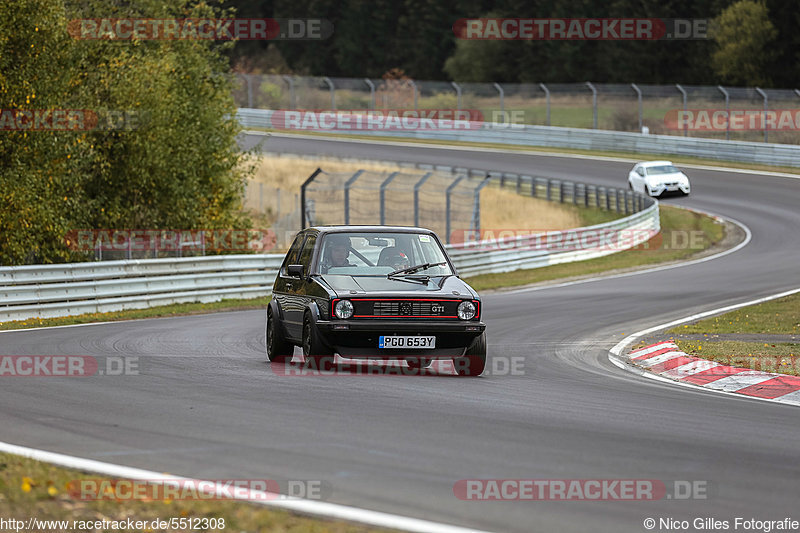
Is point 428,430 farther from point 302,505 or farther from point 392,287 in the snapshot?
point 392,287

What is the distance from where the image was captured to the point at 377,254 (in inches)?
464

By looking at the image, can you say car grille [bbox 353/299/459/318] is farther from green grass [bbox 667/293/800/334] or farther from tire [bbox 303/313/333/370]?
green grass [bbox 667/293/800/334]

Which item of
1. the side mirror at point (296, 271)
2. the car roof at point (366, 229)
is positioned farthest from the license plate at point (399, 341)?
the car roof at point (366, 229)

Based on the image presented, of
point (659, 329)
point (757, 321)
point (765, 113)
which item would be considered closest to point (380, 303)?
point (659, 329)

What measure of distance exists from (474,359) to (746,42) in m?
62.2

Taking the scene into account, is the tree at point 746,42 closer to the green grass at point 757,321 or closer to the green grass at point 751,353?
the green grass at point 757,321

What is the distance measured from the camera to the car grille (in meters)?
10.8

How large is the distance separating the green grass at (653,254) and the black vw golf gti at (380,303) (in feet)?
45.6

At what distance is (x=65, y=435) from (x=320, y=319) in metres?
3.81

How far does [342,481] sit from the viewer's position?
19.9 ft

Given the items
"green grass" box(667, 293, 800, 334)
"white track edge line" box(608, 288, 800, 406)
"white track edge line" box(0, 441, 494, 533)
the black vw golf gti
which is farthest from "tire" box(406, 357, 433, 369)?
"white track edge line" box(0, 441, 494, 533)

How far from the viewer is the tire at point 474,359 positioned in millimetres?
11016

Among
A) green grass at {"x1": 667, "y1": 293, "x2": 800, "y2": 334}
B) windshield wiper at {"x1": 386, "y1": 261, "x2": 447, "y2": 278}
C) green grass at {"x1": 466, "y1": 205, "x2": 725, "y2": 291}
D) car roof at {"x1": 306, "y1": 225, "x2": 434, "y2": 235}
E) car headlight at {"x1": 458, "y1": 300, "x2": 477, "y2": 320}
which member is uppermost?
car roof at {"x1": 306, "y1": 225, "x2": 434, "y2": 235}

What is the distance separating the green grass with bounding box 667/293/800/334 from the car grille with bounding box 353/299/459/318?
21.5 feet
